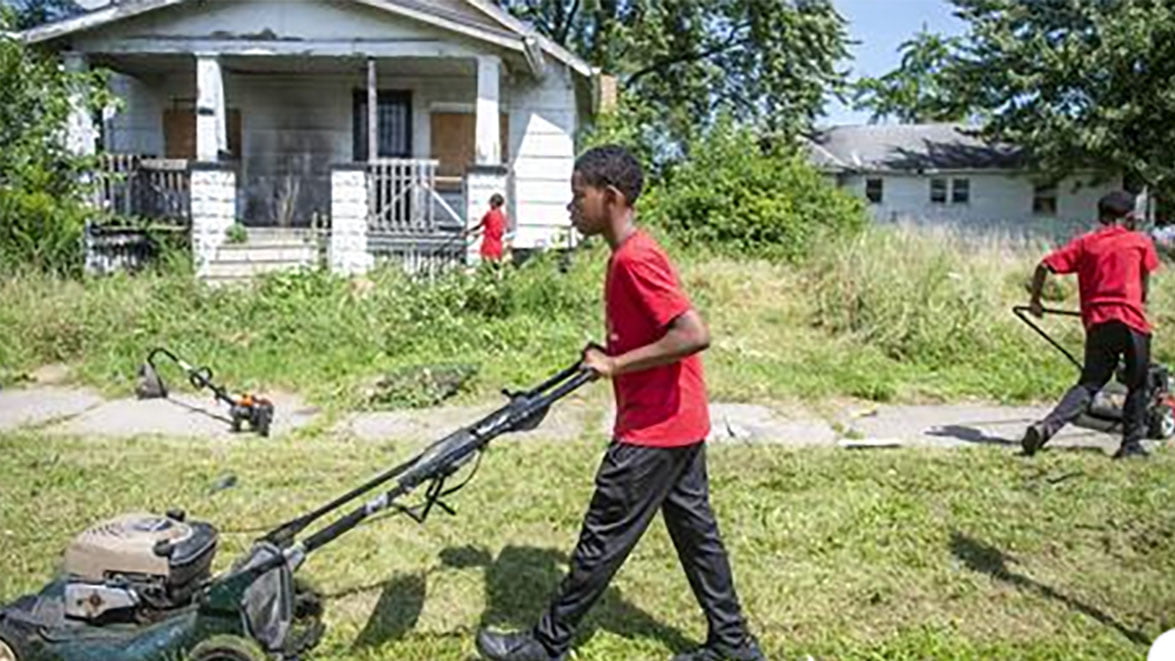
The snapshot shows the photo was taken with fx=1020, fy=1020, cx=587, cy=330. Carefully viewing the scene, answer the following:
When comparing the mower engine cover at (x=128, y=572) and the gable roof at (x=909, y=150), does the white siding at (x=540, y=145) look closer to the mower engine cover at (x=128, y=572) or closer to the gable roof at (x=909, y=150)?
the mower engine cover at (x=128, y=572)

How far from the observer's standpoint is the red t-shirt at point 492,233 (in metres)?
13.8

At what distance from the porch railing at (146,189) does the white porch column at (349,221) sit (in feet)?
7.07

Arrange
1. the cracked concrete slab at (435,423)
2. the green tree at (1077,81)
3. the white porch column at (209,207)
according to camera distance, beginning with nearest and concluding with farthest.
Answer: the cracked concrete slab at (435,423) < the white porch column at (209,207) < the green tree at (1077,81)

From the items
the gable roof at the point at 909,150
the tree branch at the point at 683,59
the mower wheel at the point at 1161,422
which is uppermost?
the tree branch at the point at 683,59

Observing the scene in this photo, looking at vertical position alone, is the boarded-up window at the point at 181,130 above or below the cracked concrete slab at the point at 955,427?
above

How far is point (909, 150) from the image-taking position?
3784cm

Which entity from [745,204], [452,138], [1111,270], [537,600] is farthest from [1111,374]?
[452,138]

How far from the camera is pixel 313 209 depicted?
17625 mm

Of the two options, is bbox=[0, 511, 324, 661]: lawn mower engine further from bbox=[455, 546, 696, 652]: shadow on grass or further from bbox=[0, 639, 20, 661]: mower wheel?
bbox=[455, 546, 696, 652]: shadow on grass

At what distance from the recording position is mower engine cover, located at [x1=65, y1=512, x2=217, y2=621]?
3.41 m

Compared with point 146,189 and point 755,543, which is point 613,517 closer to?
point 755,543

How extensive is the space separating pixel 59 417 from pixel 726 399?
5.53 m

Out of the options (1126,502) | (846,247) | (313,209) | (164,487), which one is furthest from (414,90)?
(1126,502)

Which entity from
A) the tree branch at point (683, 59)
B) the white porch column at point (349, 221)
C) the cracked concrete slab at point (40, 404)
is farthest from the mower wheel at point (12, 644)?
the tree branch at point (683, 59)
